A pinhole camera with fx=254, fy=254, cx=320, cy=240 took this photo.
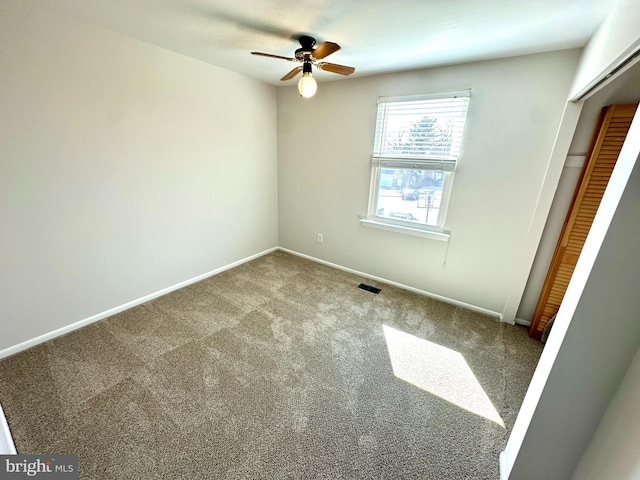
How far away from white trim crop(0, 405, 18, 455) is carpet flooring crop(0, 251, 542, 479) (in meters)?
0.03

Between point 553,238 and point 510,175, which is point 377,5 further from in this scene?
point 553,238

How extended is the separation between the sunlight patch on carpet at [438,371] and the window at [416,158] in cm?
117

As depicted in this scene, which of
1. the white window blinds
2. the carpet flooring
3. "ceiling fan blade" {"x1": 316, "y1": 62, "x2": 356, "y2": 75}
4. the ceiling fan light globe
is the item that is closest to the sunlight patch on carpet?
the carpet flooring

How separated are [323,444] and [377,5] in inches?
95.9

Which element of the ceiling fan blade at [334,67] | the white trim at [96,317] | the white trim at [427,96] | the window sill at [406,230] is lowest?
the white trim at [96,317]

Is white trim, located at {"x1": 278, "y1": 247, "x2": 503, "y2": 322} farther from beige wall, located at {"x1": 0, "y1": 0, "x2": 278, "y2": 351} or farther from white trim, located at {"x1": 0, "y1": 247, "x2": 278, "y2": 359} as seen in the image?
Answer: beige wall, located at {"x1": 0, "y1": 0, "x2": 278, "y2": 351}

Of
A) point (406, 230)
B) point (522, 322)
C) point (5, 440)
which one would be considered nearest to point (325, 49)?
point (406, 230)

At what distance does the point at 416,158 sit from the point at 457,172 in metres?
0.42

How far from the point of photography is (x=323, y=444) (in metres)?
1.38

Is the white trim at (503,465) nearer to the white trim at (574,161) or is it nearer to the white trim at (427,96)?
the white trim at (574,161)

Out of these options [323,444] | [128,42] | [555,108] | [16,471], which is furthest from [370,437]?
[128,42]

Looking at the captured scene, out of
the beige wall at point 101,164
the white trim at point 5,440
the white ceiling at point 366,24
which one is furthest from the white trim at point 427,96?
the white trim at point 5,440

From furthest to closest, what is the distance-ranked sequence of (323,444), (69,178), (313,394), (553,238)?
(553,238) < (69,178) < (313,394) < (323,444)

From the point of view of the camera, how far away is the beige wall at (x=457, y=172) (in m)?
2.06
